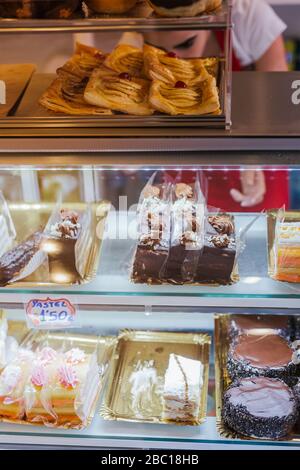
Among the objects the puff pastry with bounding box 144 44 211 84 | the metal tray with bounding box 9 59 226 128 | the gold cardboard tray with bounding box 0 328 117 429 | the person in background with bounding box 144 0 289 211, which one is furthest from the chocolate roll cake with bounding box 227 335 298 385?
the person in background with bounding box 144 0 289 211

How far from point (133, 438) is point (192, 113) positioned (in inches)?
46.0

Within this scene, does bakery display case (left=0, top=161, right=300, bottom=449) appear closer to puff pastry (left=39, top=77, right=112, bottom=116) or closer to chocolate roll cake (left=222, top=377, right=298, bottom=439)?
chocolate roll cake (left=222, top=377, right=298, bottom=439)

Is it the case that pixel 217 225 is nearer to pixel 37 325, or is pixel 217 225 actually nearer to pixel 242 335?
pixel 242 335

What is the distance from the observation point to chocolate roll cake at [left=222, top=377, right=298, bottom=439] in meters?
2.01

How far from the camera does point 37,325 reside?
212cm

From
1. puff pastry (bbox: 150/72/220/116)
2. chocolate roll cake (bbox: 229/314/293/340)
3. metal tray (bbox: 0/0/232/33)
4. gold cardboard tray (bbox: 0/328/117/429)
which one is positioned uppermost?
metal tray (bbox: 0/0/232/33)

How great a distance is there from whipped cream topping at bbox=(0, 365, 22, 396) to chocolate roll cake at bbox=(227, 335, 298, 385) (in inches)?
32.2

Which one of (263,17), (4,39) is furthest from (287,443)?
(4,39)

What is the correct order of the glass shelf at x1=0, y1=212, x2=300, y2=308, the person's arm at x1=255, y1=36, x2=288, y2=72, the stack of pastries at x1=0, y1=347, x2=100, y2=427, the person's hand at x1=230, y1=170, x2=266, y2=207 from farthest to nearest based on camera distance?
the person's arm at x1=255, y1=36, x2=288, y2=72 < the person's hand at x1=230, y1=170, x2=266, y2=207 < the stack of pastries at x1=0, y1=347, x2=100, y2=427 < the glass shelf at x1=0, y1=212, x2=300, y2=308

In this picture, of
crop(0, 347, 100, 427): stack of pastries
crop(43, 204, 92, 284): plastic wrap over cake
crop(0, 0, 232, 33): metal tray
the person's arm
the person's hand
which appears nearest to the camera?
crop(0, 0, 232, 33): metal tray

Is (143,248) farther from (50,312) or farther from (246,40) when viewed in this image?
(246,40)

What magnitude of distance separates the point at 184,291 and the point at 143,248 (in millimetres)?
208

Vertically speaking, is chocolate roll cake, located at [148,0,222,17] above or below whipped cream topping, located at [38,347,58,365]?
above

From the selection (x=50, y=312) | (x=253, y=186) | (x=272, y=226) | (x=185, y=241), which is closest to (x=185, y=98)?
(x=185, y=241)
